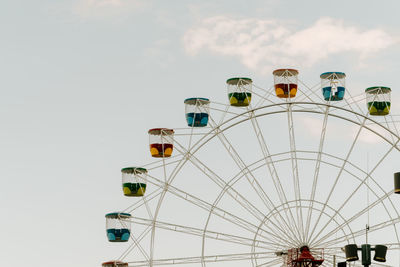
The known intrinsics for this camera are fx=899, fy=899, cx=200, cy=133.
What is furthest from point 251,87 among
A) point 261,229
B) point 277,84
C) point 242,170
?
point 261,229

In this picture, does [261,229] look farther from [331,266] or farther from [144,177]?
[144,177]

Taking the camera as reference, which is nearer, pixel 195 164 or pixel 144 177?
pixel 195 164

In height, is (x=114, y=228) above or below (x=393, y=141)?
below

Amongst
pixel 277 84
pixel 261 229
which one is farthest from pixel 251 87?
pixel 261 229

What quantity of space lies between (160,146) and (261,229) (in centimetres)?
650

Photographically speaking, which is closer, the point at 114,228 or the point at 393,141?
the point at 393,141

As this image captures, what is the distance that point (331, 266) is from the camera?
115 ft

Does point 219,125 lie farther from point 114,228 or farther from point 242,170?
point 114,228

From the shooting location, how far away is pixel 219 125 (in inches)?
1433

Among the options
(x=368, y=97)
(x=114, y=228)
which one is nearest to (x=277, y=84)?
(x=368, y=97)

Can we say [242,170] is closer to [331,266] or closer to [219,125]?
[219,125]

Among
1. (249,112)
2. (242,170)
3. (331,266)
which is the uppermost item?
(249,112)

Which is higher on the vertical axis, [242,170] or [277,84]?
[277,84]

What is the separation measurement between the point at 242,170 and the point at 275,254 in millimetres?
3682
